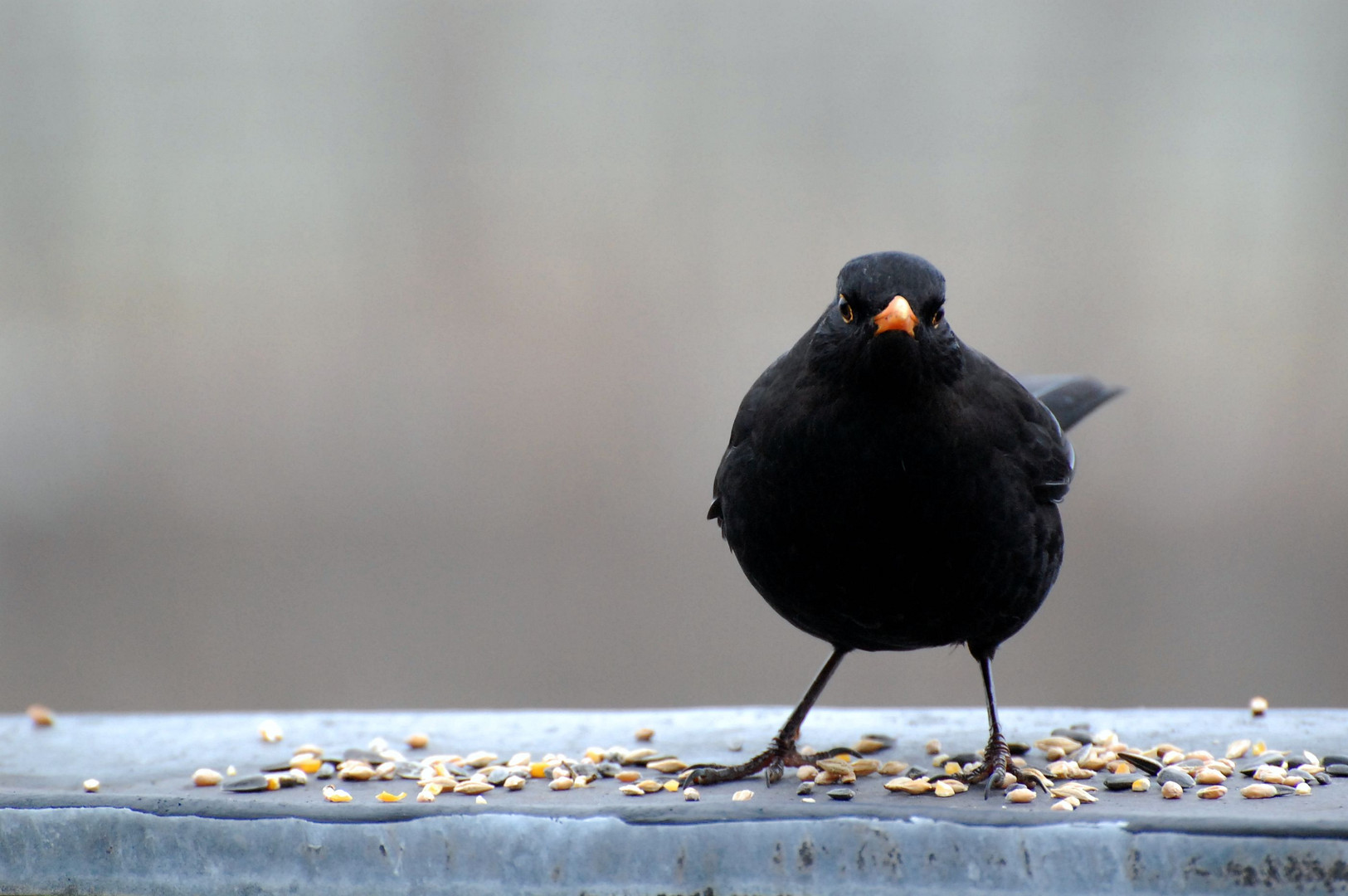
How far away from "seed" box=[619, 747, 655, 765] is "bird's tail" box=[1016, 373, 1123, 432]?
1.30 meters

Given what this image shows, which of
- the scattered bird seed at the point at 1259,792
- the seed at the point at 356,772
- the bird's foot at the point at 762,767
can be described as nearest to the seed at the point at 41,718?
the seed at the point at 356,772

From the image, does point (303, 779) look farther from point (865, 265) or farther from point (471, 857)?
point (865, 265)

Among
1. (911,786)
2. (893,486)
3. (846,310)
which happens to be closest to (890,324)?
(846,310)

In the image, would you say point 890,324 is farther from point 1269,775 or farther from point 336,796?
point 336,796

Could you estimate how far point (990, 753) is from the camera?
277cm

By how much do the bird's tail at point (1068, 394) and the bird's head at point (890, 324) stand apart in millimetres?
892

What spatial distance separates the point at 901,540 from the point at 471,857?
3.20 ft

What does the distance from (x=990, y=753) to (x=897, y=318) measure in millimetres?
950

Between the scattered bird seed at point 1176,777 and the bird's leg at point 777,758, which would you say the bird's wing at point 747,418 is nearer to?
the bird's leg at point 777,758

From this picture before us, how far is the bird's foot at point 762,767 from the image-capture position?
9.23 feet

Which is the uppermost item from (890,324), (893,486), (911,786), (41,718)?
(890,324)

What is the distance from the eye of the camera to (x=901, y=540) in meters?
2.55

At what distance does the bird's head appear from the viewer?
2.51m

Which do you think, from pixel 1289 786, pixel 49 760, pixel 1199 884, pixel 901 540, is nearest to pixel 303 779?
pixel 49 760
